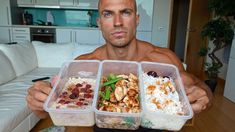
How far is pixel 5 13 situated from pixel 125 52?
163 inches

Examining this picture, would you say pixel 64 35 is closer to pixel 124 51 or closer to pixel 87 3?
pixel 87 3

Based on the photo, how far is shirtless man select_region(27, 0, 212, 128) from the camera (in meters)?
0.65

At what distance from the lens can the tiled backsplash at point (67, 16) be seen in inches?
190

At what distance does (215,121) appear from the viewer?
2.29m

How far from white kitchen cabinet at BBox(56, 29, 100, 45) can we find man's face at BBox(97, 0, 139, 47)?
11.4 feet

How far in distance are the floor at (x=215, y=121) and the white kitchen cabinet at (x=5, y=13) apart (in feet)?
10.1

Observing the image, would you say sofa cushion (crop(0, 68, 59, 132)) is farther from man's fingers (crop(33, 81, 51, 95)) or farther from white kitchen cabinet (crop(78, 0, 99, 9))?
white kitchen cabinet (crop(78, 0, 99, 9))

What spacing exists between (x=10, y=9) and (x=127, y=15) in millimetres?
4223

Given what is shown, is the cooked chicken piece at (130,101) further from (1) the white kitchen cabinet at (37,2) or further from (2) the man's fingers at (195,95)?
(1) the white kitchen cabinet at (37,2)

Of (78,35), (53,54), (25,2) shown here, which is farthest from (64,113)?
(25,2)

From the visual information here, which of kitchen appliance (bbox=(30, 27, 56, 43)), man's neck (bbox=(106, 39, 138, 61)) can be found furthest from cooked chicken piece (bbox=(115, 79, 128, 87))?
kitchen appliance (bbox=(30, 27, 56, 43))

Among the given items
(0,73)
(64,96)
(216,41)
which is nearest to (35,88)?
(64,96)

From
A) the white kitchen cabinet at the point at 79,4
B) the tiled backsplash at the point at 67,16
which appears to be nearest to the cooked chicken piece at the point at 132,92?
the white kitchen cabinet at the point at 79,4

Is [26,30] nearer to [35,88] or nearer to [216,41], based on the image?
[216,41]
